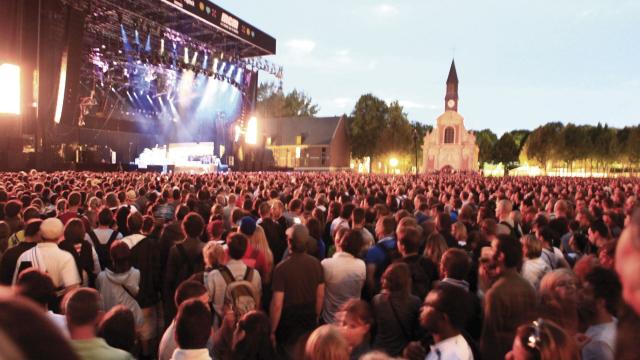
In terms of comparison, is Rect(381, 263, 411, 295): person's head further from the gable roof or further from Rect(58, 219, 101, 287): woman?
the gable roof

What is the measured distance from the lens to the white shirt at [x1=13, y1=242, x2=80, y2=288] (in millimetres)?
4910

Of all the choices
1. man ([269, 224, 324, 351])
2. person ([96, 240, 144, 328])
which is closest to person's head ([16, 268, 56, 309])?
person ([96, 240, 144, 328])

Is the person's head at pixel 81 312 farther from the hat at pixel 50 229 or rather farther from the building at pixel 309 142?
the building at pixel 309 142

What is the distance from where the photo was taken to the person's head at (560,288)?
3430 millimetres

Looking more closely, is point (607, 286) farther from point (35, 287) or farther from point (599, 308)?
point (35, 287)

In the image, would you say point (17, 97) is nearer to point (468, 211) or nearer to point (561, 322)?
point (468, 211)

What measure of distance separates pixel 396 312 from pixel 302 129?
2641 inches

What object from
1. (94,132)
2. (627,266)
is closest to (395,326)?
(627,266)

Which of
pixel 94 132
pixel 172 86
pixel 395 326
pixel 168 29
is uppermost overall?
pixel 168 29

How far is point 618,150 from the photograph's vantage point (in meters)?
82.5

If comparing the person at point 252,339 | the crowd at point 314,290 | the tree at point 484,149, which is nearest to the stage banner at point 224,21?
the crowd at point 314,290

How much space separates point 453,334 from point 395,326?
847mm

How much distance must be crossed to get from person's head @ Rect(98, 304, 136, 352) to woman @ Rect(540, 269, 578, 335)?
304cm

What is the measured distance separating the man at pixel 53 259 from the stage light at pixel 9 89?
73.2ft
